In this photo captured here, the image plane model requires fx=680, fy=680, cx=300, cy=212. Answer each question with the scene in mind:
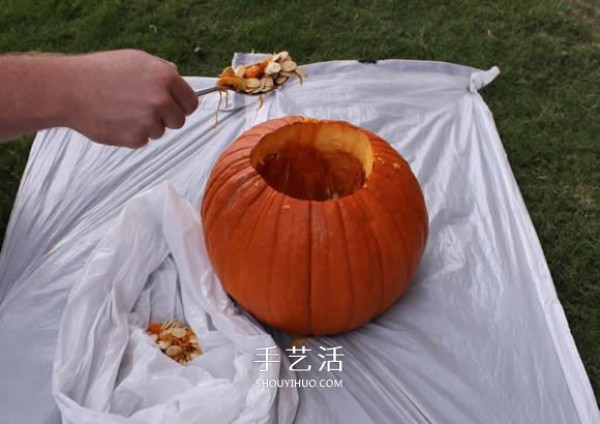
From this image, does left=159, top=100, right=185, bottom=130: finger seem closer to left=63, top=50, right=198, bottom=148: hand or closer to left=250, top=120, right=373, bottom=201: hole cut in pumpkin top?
left=63, top=50, right=198, bottom=148: hand

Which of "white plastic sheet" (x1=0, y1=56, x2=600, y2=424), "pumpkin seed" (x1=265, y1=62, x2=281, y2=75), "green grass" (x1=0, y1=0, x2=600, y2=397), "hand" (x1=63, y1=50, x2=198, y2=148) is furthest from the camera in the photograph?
"green grass" (x1=0, y1=0, x2=600, y2=397)

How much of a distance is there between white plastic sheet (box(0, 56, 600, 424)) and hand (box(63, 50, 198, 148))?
0.41m

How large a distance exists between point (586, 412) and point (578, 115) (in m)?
0.92

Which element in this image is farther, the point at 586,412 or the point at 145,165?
the point at 145,165

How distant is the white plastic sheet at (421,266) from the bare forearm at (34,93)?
37 centimetres

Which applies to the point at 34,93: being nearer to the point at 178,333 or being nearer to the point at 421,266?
the point at 178,333

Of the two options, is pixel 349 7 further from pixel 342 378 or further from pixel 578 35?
pixel 342 378

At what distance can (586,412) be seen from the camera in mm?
1143

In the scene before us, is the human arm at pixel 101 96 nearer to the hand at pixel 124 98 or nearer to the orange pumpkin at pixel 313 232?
the hand at pixel 124 98

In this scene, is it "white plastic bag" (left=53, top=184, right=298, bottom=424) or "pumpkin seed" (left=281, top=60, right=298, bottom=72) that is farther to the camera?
"pumpkin seed" (left=281, top=60, right=298, bottom=72)

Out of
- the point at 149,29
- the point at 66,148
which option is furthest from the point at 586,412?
the point at 149,29

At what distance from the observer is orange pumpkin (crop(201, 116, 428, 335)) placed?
44.1 inches

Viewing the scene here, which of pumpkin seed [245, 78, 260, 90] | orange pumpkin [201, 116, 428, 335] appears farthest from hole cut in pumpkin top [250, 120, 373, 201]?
pumpkin seed [245, 78, 260, 90]

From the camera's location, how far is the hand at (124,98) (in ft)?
3.36
